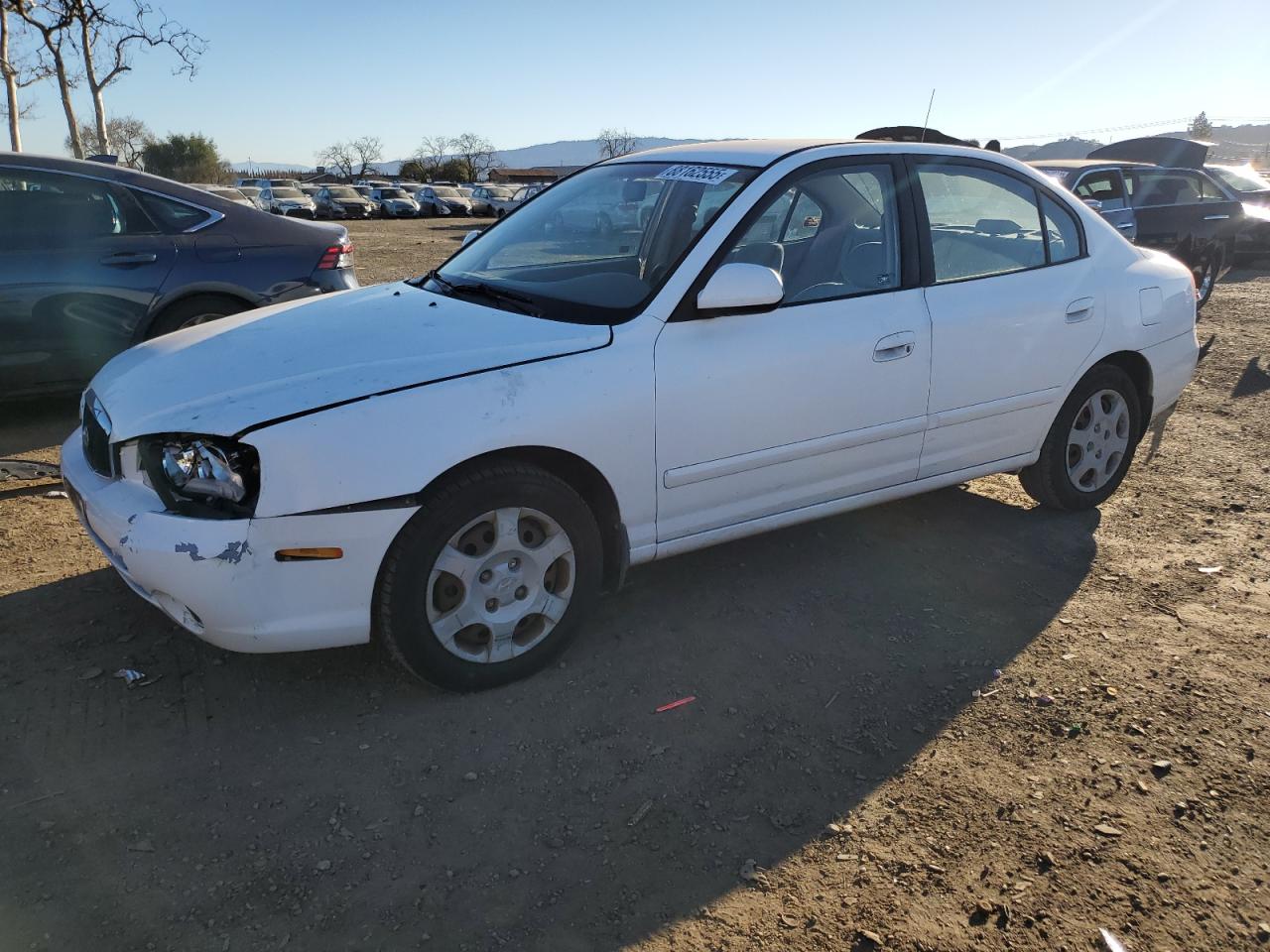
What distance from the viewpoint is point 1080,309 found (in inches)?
166

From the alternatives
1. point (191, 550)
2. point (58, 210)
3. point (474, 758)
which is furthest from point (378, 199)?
point (474, 758)

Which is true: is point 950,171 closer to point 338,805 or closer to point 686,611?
point 686,611

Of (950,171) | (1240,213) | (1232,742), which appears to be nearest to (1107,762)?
(1232,742)

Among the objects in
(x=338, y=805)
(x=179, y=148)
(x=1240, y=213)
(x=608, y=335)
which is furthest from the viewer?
(x=179, y=148)

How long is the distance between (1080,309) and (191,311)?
4.87 meters

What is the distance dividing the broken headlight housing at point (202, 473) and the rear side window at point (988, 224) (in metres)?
2.72

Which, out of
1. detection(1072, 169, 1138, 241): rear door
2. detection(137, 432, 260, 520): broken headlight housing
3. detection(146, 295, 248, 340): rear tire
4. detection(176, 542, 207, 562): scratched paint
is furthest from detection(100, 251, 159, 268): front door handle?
detection(1072, 169, 1138, 241): rear door

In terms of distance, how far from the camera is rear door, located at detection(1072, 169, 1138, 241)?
10.9 meters

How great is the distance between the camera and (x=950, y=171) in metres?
4.03

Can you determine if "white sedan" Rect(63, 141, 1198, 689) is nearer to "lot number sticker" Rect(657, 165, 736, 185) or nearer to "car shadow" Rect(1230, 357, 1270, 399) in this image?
"lot number sticker" Rect(657, 165, 736, 185)

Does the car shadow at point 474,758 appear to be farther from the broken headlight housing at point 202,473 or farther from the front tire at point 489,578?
the broken headlight housing at point 202,473

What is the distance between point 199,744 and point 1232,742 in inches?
123

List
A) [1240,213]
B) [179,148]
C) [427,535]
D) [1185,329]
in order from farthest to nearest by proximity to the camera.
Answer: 1. [179,148]
2. [1240,213]
3. [1185,329]
4. [427,535]

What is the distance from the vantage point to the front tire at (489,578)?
2799 millimetres
